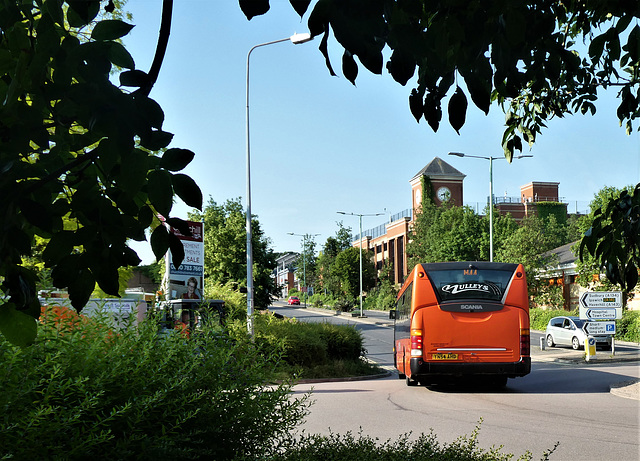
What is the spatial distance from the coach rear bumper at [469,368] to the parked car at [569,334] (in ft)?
57.4

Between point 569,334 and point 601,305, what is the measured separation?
8.51m

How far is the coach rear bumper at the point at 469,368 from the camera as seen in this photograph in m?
15.1

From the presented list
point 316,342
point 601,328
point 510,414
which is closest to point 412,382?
point 316,342

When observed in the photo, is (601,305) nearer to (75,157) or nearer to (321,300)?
(75,157)

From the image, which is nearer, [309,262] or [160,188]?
[160,188]

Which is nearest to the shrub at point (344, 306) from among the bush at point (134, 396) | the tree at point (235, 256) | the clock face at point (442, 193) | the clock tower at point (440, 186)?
the clock tower at point (440, 186)

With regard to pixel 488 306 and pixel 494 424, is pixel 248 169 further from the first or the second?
pixel 494 424

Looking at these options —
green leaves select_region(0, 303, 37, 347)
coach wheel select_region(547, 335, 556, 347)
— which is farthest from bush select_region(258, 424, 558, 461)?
coach wheel select_region(547, 335, 556, 347)

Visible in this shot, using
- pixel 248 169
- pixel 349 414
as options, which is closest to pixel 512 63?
pixel 349 414

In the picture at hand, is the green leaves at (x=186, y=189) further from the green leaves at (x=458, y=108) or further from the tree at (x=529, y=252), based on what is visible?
the tree at (x=529, y=252)

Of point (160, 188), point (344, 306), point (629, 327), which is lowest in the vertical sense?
point (344, 306)

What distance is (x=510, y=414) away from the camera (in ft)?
39.2

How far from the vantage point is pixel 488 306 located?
15.3 metres

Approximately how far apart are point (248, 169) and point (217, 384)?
20394 mm
